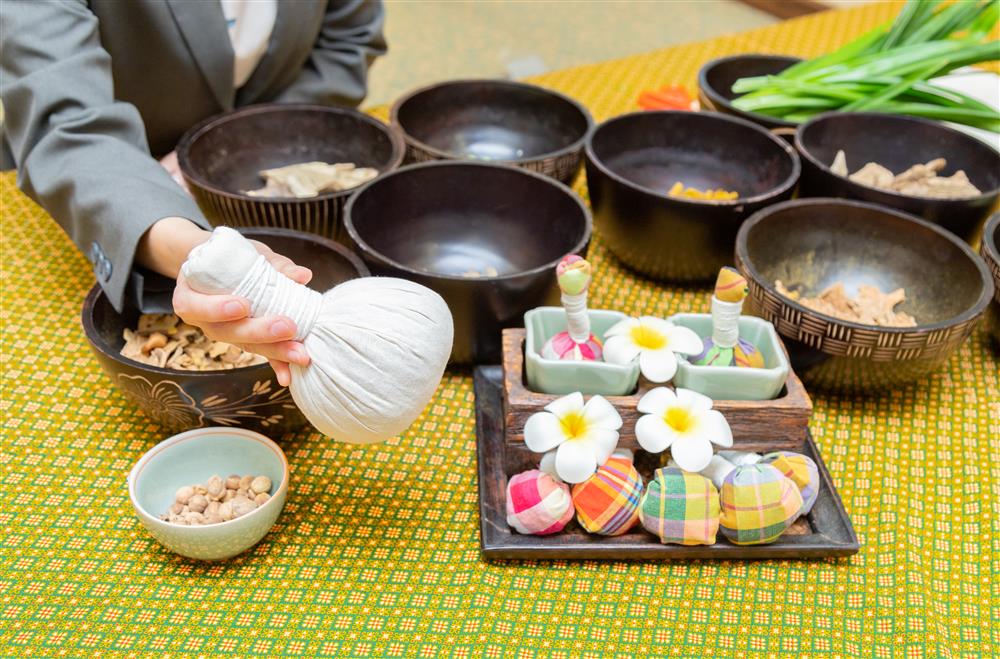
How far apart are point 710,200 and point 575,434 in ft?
1.51

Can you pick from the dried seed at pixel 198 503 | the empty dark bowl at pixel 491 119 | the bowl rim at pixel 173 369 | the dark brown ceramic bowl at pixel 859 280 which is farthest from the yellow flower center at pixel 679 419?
the empty dark bowl at pixel 491 119

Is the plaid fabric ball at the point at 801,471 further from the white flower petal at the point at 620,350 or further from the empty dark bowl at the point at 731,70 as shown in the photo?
the empty dark bowl at the point at 731,70

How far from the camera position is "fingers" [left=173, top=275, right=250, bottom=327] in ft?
2.27

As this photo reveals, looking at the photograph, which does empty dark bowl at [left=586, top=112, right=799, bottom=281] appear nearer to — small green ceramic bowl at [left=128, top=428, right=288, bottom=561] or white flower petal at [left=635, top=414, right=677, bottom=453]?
white flower petal at [left=635, top=414, right=677, bottom=453]

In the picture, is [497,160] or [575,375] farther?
[497,160]

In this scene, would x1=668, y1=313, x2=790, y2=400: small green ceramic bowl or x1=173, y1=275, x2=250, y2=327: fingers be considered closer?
x1=173, y1=275, x2=250, y2=327: fingers

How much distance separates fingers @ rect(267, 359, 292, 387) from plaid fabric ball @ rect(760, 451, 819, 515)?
0.45 m

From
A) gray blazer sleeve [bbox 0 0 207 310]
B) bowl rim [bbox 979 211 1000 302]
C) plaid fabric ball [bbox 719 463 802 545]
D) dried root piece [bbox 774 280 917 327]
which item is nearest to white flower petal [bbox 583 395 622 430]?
plaid fabric ball [bbox 719 463 802 545]

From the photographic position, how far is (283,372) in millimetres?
754

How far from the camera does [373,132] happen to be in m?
1.35

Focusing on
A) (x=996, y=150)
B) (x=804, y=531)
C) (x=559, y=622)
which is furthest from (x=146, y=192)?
(x=996, y=150)

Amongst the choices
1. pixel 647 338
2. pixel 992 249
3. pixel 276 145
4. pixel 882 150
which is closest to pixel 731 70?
pixel 882 150

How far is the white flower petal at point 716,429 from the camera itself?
2.68 feet

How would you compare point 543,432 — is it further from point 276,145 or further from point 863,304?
point 276,145
